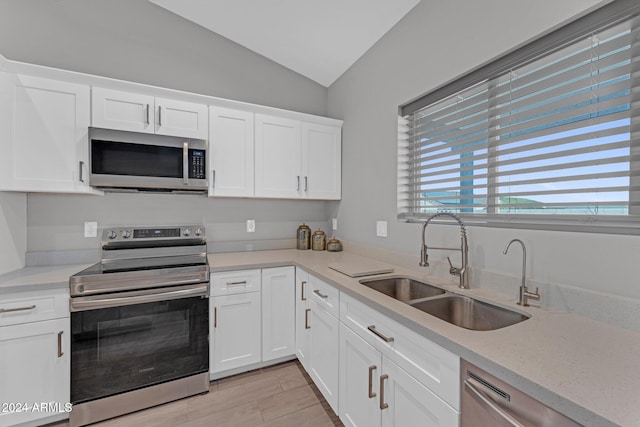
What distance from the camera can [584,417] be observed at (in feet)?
1.89

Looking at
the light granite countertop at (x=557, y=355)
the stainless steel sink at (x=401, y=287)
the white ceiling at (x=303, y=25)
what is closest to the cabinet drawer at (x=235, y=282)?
the stainless steel sink at (x=401, y=287)

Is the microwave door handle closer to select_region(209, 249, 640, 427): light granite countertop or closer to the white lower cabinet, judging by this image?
the white lower cabinet

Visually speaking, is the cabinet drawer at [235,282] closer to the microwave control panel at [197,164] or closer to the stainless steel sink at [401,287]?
the microwave control panel at [197,164]

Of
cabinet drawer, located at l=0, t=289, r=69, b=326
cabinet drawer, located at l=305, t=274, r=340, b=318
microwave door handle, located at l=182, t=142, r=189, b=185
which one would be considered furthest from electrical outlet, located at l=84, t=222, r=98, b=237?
cabinet drawer, located at l=305, t=274, r=340, b=318

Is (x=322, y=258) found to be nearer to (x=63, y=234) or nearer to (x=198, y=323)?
(x=198, y=323)

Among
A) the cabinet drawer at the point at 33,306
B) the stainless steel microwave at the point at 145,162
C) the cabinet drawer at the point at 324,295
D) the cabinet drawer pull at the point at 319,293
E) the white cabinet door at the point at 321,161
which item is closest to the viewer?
the cabinet drawer at the point at 33,306

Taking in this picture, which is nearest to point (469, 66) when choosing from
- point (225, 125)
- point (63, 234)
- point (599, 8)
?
point (599, 8)

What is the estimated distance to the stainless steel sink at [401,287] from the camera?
5.40 feet

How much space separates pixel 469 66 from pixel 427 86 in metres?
→ 0.30

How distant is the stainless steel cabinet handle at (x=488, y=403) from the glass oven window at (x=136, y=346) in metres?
1.70

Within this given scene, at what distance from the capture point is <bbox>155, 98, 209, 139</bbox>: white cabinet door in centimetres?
207

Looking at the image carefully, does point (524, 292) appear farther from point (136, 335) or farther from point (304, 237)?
point (136, 335)

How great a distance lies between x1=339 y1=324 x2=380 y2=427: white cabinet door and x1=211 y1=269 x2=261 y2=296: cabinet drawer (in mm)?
841

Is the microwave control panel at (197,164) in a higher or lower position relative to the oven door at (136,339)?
higher
